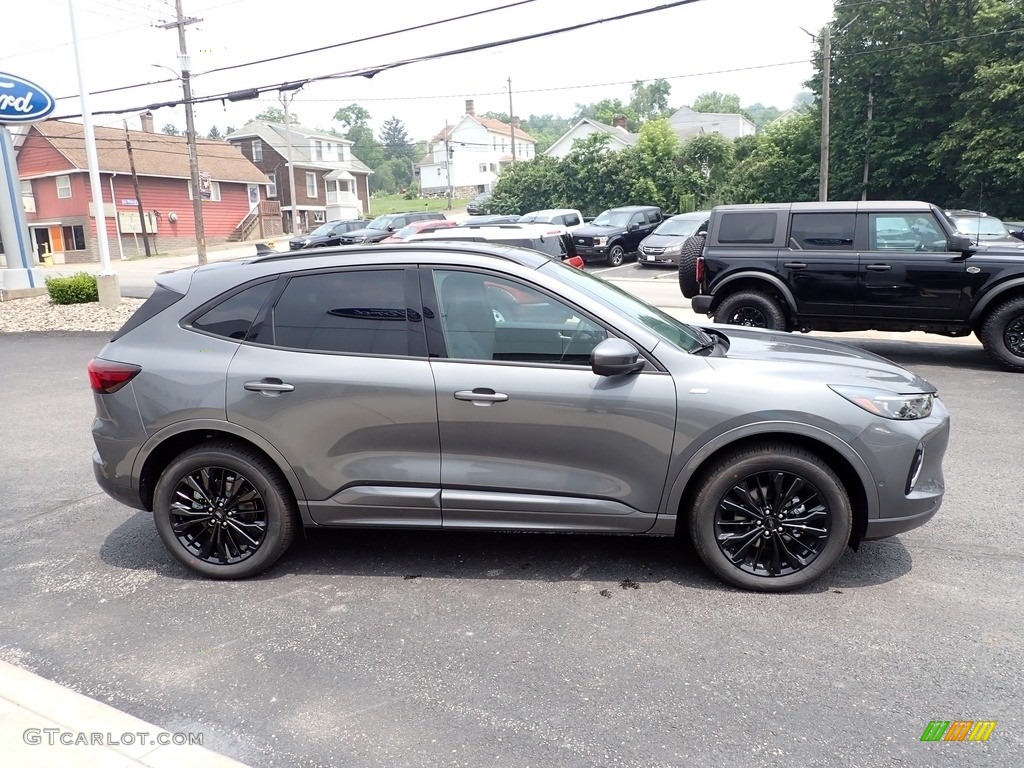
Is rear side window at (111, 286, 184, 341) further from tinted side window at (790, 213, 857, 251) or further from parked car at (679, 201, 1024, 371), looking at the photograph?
tinted side window at (790, 213, 857, 251)

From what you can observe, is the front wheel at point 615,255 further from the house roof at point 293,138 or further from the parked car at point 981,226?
the house roof at point 293,138

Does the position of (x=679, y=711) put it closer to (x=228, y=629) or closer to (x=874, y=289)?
(x=228, y=629)

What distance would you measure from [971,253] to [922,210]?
766mm

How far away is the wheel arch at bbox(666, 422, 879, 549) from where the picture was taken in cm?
382

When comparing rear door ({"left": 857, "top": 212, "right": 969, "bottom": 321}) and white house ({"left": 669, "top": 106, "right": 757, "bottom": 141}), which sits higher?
white house ({"left": 669, "top": 106, "right": 757, "bottom": 141})

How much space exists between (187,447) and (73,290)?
1556 cm

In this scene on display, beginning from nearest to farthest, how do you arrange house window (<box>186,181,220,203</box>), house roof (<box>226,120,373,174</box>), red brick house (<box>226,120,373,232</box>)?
house window (<box>186,181,220,203</box>), red brick house (<box>226,120,373,232</box>), house roof (<box>226,120,373,174</box>)

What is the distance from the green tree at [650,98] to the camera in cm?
14725

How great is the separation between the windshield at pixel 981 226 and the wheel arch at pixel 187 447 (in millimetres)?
18269

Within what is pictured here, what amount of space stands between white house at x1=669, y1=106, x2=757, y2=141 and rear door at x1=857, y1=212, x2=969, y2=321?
235ft

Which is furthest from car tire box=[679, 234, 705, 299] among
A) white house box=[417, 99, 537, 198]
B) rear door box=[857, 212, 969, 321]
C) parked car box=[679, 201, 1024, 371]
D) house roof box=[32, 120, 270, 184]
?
white house box=[417, 99, 537, 198]

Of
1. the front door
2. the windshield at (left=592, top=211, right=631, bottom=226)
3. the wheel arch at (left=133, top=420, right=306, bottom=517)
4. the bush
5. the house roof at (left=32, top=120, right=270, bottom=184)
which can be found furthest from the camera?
the house roof at (left=32, top=120, right=270, bottom=184)

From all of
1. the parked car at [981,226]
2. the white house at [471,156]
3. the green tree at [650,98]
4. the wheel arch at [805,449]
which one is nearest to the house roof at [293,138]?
the white house at [471,156]

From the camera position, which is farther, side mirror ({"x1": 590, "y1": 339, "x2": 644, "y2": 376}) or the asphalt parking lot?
side mirror ({"x1": 590, "y1": 339, "x2": 644, "y2": 376})
